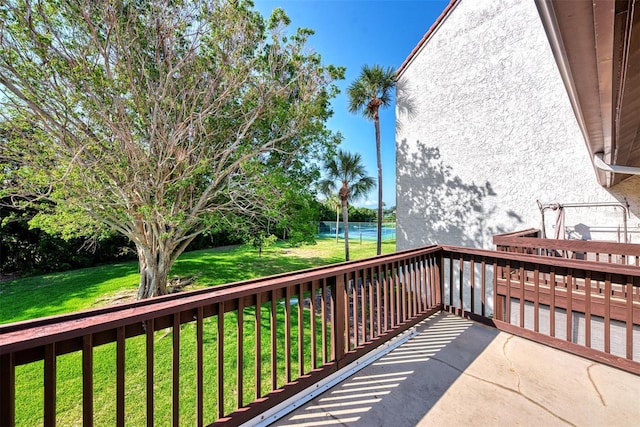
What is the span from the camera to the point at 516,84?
532 centimetres

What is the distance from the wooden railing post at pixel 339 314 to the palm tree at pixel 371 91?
8.24 meters

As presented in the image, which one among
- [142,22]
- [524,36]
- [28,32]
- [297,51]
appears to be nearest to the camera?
[28,32]

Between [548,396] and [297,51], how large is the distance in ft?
22.1

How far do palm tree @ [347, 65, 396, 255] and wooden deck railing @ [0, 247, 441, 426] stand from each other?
7.53m

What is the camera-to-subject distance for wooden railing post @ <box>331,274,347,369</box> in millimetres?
2119

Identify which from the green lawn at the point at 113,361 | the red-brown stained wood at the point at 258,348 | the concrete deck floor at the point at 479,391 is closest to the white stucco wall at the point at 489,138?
the concrete deck floor at the point at 479,391

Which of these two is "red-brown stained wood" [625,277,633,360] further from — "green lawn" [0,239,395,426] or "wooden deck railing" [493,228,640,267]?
"green lawn" [0,239,395,426]

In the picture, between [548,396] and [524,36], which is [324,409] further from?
[524,36]

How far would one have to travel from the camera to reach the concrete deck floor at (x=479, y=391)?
1691 millimetres

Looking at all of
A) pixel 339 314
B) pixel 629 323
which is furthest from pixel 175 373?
pixel 629 323

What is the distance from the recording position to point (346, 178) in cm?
1322

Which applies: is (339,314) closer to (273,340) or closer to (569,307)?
(273,340)

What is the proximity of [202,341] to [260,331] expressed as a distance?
0.34 m

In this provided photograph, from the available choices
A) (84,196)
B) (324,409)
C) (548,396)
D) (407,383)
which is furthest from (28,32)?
(548,396)
